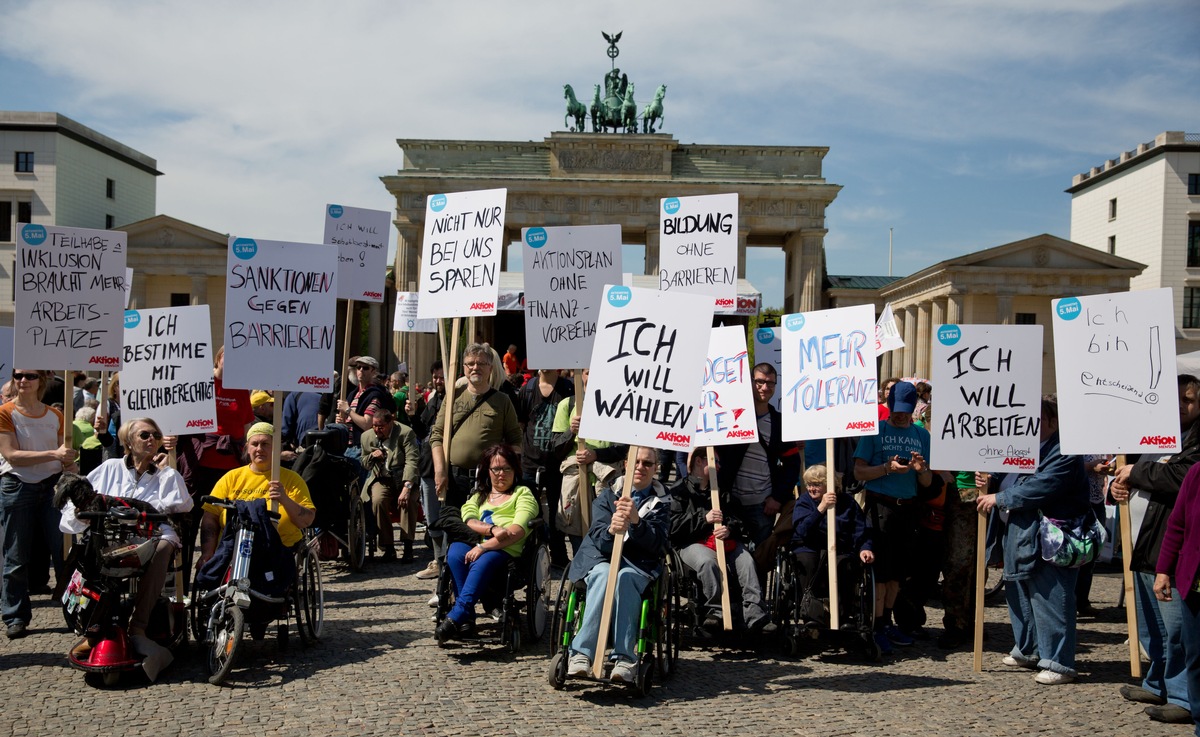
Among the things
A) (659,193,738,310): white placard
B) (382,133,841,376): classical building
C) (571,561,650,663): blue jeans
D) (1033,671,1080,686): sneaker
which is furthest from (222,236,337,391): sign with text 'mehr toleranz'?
(382,133,841,376): classical building

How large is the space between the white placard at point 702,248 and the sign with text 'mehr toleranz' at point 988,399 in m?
2.51

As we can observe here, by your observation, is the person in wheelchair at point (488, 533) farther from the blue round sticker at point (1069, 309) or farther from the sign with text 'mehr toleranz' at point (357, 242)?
the sign with text 'mehr toleranz' at point (357, 242)

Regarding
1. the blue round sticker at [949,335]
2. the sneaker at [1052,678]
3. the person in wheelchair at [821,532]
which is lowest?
the sneaker at [1052,678]

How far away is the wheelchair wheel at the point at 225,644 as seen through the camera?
623 centimetres

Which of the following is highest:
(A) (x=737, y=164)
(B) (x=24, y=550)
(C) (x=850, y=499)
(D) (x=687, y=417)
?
(A) (x=737, y=164)

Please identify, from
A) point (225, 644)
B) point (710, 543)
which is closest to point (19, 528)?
point (225, 644)

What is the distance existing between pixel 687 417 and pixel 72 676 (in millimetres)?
4178

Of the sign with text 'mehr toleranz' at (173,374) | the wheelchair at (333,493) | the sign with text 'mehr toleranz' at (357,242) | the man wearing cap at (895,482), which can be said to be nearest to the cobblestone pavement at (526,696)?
the man wearing cap at (895,482)

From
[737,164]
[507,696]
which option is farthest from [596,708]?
[737,164]

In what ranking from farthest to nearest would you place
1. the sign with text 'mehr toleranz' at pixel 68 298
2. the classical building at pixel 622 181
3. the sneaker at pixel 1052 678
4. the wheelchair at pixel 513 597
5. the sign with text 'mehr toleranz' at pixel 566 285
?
the classical building at pixel 622 181, the sign with text 'mehr toleranz' at pixel 566 285, the sign with text 'mehr toleranz' at pixel 68 298, the wheelchair at pixel 513 597, the sneaker at pixel 1052 678

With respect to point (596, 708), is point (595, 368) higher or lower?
higher

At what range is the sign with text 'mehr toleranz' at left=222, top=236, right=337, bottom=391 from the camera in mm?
7391

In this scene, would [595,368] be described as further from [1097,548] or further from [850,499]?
[1097,548]

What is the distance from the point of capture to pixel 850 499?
24.6 feet
